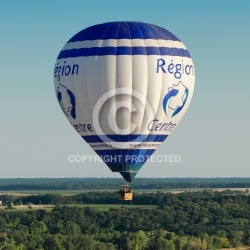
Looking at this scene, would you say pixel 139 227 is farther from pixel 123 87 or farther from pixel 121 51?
pixel 121 51

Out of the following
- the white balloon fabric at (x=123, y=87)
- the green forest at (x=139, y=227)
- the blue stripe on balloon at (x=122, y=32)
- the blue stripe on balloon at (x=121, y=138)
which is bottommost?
the green forest at (x=139, y=227)

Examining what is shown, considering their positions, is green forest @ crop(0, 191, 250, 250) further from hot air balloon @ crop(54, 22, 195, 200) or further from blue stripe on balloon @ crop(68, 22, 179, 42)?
blue stripe on balloon @ crop(68, 22, 179, 42)

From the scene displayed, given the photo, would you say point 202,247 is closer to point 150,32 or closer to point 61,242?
point 61,242

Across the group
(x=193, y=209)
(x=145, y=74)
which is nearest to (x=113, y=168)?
(x=145, y=74)

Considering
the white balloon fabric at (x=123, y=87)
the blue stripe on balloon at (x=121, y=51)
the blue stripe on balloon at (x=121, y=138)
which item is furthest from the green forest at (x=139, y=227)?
the blue stripe on balloon at (x=121, y=51)

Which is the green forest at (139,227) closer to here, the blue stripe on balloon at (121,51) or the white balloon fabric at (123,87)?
the white balloon fabric at (123,87)

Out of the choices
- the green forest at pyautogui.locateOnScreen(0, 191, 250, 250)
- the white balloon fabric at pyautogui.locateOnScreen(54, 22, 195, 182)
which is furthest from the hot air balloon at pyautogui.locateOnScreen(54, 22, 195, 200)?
the green forest at pyautogui.locateOnScreen(0, 191, 250, 250)

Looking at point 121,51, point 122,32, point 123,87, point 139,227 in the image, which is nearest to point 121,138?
point 123,87
